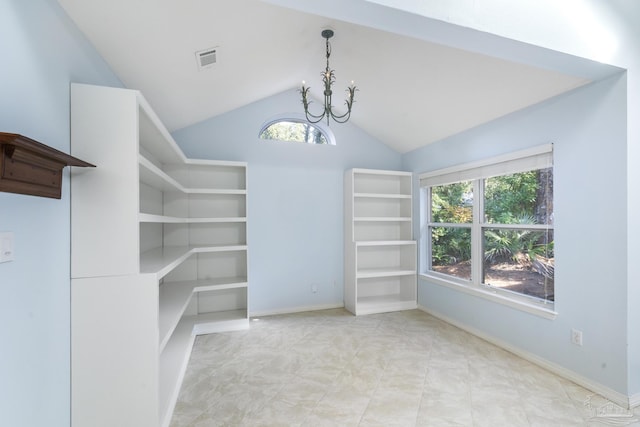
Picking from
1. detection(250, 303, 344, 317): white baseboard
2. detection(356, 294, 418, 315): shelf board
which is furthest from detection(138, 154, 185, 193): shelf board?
detection(356, 294, 418, 315): shelf board

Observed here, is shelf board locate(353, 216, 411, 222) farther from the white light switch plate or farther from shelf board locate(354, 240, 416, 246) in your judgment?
the white light switch plate

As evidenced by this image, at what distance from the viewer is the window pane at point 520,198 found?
110 inches

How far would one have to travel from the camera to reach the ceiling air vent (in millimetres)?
2341

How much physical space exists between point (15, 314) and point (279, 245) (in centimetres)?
305

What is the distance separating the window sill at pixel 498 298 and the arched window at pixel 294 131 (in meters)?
2.43

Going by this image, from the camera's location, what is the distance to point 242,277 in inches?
151

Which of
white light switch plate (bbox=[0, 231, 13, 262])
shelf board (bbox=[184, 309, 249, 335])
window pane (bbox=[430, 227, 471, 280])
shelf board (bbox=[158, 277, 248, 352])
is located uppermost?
white light switch plate (bbox=[0, 231, 13, 262])

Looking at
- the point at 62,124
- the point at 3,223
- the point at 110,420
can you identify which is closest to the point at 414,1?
the point at 62,124

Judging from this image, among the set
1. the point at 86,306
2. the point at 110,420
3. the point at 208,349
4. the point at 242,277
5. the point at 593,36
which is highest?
the point at 593,36

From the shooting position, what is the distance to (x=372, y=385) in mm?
2389

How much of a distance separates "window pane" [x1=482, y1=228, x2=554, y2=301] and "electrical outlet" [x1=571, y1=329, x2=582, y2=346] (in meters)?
0.35

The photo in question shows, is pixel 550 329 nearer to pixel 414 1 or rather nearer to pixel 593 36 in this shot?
pixel 593 36

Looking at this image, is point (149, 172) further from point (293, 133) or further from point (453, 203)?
point (453, 203)

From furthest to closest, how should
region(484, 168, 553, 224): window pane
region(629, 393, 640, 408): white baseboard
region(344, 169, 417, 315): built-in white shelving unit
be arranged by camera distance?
region(344, 169, 417, 315): built-in white shelving unit, region(484, 168, 553, 224): window pane, region(629, 393, 640, 408): white baseboard
